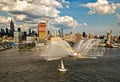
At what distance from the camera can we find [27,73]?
331 feet

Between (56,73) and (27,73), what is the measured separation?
1116cm

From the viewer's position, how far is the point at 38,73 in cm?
10050

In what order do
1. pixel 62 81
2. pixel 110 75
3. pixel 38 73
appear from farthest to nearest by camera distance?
pixel 38 73 → pixel 110 75 → pixel 62 81

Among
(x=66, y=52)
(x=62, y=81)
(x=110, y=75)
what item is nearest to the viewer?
(x=62, y=81)

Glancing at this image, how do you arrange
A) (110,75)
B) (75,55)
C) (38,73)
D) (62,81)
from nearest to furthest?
(62,81)
(110,75)
(38,73)
(75,55)

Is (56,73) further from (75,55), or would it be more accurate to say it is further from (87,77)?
(75,55)

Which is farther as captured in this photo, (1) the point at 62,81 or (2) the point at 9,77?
(2) the point at 9,77

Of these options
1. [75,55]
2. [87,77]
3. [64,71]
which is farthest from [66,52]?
[87,77]

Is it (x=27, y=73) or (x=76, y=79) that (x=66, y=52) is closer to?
(x=27, y=73)

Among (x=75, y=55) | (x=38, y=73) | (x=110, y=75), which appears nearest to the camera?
(x=110, y=75)

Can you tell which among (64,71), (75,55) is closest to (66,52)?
(75,55)

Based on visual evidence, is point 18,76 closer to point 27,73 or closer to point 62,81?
point 27,73

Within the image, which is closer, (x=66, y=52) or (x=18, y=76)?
(x=18, y=76)

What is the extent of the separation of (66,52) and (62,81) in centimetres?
11022
